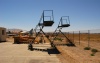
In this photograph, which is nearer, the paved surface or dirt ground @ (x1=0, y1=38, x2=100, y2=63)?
the paved surface

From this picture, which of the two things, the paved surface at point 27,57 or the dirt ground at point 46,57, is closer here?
the paved surface at point 27,57

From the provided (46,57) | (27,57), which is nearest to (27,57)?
(27,57)

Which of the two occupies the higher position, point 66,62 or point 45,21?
point 45,21

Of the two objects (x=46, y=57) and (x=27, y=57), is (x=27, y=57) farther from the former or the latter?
(x=46, y=57)

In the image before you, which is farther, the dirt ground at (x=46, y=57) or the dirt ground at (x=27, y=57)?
the dirt ground at (x=46, y=57)

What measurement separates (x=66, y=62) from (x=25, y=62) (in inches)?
107

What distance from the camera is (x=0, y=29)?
37812 millimetres

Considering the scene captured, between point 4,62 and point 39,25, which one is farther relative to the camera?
point 39,25

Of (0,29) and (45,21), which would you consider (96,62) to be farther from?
(0,29)

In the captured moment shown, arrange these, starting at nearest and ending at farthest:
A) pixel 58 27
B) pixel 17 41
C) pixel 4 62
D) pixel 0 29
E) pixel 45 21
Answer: pixel 4 62, pixel 45 21, pixel 58 27, pixel 17 41, pixel 0 29

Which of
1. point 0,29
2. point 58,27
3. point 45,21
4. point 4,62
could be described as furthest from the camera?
point 0,29

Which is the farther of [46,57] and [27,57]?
[46,57]

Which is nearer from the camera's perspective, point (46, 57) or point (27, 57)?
point (27, 57)

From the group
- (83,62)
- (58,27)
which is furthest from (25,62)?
(58,27)
